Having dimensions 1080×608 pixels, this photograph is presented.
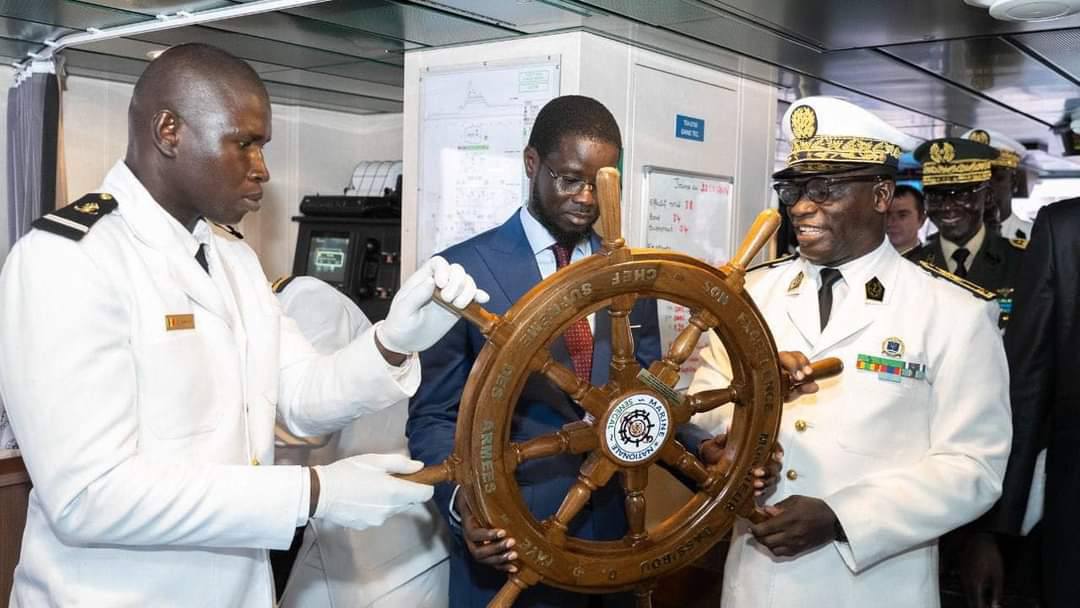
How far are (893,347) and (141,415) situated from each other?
1.39 m

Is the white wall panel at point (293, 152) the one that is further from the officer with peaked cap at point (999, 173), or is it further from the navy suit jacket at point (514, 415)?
the navy suit jacket at point (514, 415)

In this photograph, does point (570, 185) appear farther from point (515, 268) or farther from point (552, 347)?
point (552, 347)

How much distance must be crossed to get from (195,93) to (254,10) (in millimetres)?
1585

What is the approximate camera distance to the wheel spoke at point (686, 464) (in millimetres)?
1675

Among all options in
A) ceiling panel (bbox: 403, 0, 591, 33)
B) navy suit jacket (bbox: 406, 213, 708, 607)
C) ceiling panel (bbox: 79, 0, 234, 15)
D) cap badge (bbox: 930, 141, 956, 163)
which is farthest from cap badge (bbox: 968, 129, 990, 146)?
ceiling panel (bbox: 79, 0, 234, 15)

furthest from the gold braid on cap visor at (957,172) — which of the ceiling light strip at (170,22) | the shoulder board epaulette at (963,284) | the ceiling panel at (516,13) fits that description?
the ceiling light strip at (170,22)

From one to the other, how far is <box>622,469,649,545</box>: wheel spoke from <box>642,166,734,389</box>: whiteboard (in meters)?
1.56

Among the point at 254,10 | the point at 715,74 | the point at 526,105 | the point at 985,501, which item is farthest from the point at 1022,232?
the point at 254,10

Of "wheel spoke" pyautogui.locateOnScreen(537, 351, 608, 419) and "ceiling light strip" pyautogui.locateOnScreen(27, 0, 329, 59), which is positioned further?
"ceiling light strip" pyautogui.locateOnScreen(27, 0, 329, 59)

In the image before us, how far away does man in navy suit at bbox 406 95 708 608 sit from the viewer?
6.30ft

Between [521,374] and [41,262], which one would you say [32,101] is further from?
[521,374]

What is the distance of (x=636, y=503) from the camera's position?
1.67 meters

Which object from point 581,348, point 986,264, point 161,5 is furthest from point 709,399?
point 986,264

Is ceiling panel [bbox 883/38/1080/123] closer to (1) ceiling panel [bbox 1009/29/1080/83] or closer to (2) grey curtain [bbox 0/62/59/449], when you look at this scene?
(1) ceiling panel [bbox 1009/29/1080/83]
